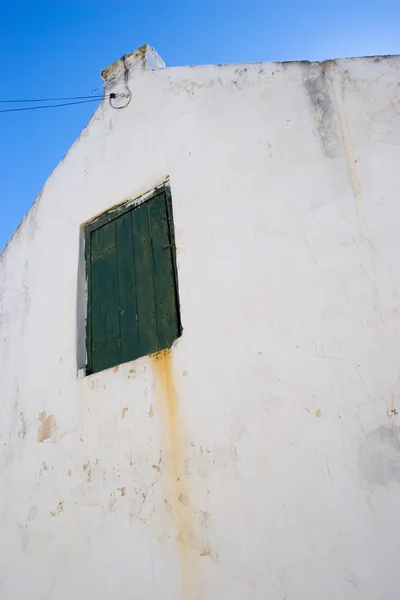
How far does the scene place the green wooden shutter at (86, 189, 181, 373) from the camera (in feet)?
12.5

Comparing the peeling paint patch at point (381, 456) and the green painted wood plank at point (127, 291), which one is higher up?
the green painted wood plank at point (127, 291)

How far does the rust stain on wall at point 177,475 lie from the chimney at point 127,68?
2930 millimetres

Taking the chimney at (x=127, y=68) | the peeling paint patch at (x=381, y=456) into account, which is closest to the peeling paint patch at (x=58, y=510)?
the peeling paint patch at (x=381, y=456)

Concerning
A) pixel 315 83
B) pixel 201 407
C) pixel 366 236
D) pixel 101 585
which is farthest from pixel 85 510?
pixel 315 83

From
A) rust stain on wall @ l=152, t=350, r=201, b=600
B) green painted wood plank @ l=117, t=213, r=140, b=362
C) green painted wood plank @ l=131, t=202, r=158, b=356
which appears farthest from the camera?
green painted wood plank @ l=117, t=213, r=140, b=362

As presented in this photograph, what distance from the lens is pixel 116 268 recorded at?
4297mm

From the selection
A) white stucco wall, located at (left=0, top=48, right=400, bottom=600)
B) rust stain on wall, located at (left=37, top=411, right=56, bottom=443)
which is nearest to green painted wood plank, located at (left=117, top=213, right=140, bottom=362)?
white stucco wall, located at (left=0, top=48, right=400, bottom=600)

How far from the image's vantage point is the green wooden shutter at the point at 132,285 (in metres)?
3.80

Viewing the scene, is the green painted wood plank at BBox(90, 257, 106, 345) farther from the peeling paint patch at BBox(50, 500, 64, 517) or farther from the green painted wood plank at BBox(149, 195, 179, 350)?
the peeling paint patch at BBox(50, 500, 64, 517)

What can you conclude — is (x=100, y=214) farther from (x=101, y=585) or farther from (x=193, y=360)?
(x=101, y=585)

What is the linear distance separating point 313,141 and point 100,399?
98.6 inches

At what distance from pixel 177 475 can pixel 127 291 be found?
160cm

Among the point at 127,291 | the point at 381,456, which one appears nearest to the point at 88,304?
the point at 127,291

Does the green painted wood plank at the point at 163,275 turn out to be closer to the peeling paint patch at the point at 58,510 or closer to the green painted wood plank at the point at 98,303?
the green painted wood plank at the point at 98,303
